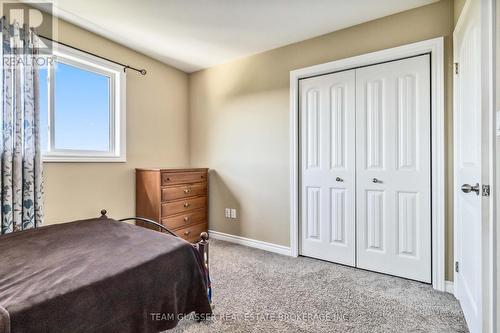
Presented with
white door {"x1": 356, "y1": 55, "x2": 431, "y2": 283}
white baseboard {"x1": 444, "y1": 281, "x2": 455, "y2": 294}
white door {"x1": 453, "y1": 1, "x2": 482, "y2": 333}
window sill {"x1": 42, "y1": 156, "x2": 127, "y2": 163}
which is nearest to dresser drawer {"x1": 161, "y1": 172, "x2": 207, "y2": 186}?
window sill {"x1": 42, "y1": 156, "x2": 127, "y2": 163}

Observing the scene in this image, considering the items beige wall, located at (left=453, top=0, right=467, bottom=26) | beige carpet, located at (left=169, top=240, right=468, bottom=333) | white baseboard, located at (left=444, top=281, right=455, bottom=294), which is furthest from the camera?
white baseboard, located at (left=444, top=281, right=455, bottom=294)

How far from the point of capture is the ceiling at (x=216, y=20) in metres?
2.26

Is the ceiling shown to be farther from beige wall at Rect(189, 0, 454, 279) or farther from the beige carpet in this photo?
the beige carpet

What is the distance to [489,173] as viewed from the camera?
1.29 metres

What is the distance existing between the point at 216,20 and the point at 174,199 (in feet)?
6.61

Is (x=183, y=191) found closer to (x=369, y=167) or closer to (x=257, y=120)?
(x=257, y=120)

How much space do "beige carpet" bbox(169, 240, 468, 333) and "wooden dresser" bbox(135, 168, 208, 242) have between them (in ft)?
2.59

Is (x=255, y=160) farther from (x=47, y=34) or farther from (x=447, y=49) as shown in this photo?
(x=47, y=34)

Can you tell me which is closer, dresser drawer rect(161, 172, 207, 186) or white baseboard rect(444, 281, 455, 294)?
white baseboard rect(444, 281, 455, 294)

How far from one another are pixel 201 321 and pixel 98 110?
2.51 metres

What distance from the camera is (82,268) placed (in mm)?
1150

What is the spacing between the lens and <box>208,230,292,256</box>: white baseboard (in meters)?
3.06

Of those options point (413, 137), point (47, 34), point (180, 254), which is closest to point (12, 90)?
point (47, 34)

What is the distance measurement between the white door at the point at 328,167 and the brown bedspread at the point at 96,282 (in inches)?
69.3
